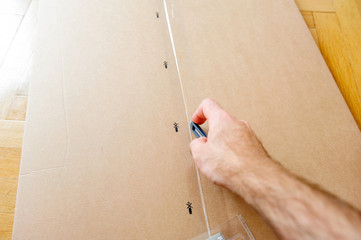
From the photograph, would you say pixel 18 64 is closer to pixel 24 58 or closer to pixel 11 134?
pixel 24 58

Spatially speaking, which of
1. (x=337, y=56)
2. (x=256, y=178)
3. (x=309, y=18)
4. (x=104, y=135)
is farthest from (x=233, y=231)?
(x=309, y=18)

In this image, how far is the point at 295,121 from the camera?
51cm

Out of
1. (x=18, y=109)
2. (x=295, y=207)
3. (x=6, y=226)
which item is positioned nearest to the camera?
(x=295, y=207)

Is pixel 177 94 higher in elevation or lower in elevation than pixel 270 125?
higher

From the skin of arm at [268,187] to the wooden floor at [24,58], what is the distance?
0.44 metres

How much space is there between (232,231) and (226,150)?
6.4 inches

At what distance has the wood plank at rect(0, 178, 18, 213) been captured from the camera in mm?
532

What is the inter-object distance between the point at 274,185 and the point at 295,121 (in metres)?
0.28

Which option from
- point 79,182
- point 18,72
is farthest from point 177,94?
point 18,72

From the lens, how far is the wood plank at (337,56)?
62cm

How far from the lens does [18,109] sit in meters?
0.64

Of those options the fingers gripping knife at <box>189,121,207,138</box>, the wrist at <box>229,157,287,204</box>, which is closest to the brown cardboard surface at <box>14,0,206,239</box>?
the fingers gripping knife at <box>189,121,207,138</box>

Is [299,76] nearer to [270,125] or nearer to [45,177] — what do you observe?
[270,125]

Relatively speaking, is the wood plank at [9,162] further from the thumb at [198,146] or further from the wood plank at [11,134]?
the thumb at [198,146]
